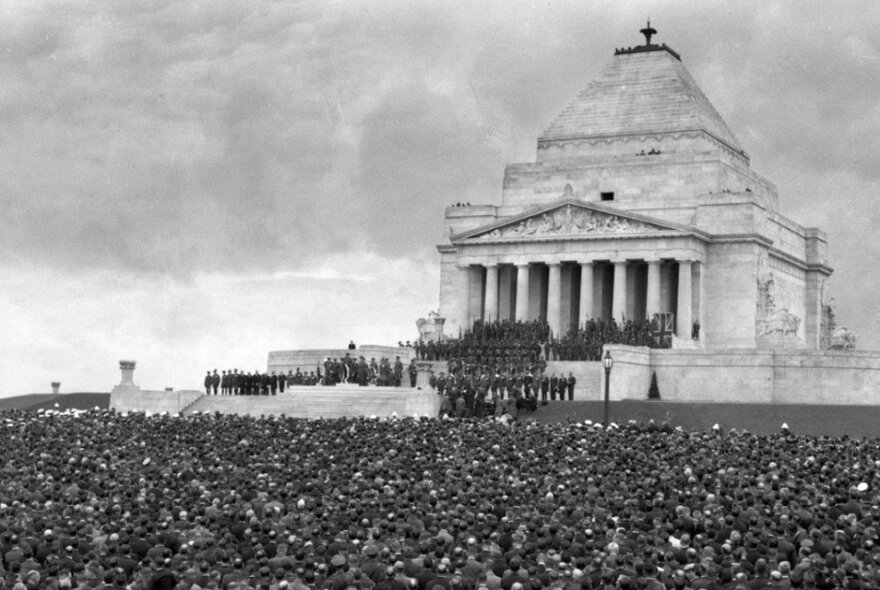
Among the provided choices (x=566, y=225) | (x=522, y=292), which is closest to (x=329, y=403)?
(x=522, y=292)

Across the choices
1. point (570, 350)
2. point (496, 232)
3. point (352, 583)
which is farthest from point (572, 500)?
point (496, 232)

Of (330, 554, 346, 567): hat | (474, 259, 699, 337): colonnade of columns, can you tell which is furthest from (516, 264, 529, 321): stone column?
(330, 554, 346, 567): hat

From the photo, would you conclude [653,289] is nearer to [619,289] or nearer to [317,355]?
[619,289]

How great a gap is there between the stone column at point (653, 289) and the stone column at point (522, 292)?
21.6 ft

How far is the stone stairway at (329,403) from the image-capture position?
63125mm

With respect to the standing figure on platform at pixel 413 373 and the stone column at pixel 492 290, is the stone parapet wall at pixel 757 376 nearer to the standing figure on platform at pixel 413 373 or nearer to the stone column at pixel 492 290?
the standing figure on platform at pixel 413 373

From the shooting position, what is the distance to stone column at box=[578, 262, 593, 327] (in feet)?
277

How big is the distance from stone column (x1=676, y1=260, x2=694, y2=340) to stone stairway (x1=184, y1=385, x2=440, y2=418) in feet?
67.6

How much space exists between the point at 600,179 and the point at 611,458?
168 feet

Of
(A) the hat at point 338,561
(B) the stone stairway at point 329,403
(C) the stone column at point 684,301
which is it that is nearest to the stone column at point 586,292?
(C) the stone column at point 684,301

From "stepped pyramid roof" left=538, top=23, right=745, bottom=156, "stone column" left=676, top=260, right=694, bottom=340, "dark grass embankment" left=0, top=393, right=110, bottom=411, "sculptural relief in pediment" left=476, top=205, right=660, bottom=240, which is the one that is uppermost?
"stepped pyramid roof" left=538, top=23, right=745, bottom=156

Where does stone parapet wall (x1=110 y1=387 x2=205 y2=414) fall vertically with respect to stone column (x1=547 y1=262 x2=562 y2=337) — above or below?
below

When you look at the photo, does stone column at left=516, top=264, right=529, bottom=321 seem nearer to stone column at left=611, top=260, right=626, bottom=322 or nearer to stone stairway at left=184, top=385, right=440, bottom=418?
stone column at left=611, top=260, right=626, bottom=322

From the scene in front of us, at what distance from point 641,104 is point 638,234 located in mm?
12510
